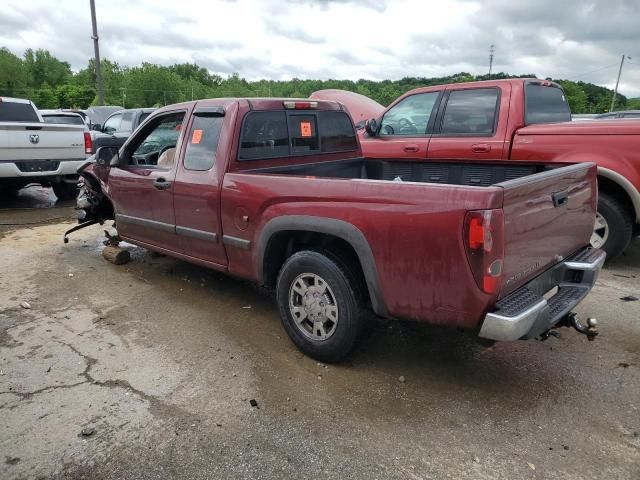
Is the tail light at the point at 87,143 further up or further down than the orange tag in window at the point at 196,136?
further down

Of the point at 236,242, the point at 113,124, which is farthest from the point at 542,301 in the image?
the point at 113,124

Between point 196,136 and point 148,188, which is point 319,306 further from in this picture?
point 148,188

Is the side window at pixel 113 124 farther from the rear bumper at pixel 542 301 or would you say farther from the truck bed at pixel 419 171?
the rear bumper at pixel 542 301

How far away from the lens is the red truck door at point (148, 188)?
4484 millimetres

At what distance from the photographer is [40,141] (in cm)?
821

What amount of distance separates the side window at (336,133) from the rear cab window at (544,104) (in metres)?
2.22

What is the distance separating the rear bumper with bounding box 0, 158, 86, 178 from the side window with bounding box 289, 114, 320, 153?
4879 millimetres

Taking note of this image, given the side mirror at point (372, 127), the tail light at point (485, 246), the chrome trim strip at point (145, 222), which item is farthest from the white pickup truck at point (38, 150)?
the tail light at point (485, 246)

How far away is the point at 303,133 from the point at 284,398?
7.68 feet

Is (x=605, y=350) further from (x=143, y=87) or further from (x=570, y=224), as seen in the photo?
(x=143, y=87)

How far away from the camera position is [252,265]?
3.77 metres

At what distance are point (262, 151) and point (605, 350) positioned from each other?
9.87ft

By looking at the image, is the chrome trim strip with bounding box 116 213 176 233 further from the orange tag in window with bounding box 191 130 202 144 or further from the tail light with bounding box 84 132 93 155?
the tail light with bounding box 84 132 93 155

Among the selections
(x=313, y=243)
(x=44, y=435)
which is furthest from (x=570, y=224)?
(x=44, y=435)
